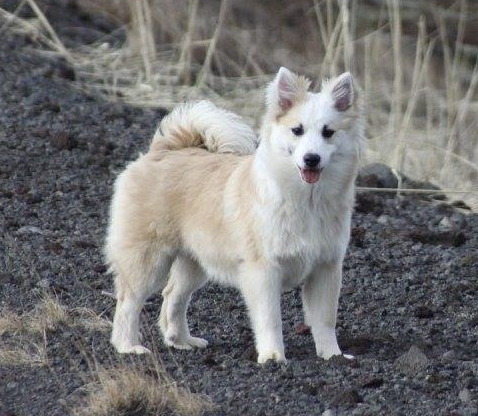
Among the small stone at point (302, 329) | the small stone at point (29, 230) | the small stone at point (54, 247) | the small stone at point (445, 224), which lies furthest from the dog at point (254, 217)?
the small stone at point (445, 224)

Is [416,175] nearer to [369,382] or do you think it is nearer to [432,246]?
[432,246]

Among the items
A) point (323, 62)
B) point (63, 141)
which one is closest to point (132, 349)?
point (63, 141)

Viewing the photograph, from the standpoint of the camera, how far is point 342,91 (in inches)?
244

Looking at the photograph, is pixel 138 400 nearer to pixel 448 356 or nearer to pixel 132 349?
pixel 132 349

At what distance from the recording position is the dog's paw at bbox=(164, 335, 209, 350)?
664 cm

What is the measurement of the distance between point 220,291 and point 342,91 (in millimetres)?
1838

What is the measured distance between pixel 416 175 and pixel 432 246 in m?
1.66

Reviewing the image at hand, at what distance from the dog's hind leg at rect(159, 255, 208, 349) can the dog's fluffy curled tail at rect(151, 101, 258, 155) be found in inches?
24.5

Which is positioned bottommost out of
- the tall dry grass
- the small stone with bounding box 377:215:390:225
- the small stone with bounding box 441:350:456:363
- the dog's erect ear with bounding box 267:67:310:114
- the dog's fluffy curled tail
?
the tall dry grass

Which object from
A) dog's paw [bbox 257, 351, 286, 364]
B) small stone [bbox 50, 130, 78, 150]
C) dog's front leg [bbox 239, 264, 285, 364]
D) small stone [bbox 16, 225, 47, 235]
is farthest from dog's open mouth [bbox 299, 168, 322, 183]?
small stone [bbox 50, 130, 78, 150]

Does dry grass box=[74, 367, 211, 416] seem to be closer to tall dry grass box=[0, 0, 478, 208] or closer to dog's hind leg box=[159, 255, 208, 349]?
dog's hind leg box=[159, 255, 208, 349]

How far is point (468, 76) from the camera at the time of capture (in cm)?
1296

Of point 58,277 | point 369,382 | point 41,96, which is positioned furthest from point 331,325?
point 41,96

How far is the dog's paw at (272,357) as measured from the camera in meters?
6.06
